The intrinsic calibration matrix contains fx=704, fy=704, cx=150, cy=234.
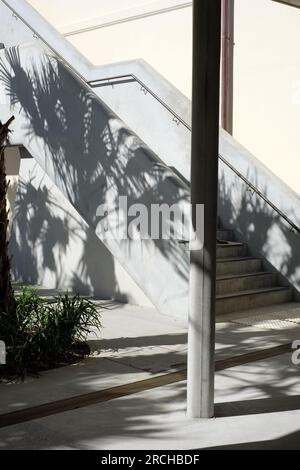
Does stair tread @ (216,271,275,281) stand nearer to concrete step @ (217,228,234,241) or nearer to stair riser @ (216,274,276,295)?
stair riser @ (216,274,276,295)

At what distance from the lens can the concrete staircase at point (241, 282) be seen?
9273 mm

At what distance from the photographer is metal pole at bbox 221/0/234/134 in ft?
38.4

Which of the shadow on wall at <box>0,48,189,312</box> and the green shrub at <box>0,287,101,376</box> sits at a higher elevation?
the shadow on wall at <box>0,48,189,312</box>

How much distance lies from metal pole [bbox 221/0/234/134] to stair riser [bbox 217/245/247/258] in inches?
94.1

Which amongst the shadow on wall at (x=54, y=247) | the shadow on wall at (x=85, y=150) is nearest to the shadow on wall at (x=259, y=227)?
the shadow on wall at (x=85, y=150)

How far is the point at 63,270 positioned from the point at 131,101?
3.08 metres

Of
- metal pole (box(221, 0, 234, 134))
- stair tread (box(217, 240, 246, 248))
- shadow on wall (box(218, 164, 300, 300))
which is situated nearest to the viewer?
shadow on wall (box(218, 164, 300, 300))

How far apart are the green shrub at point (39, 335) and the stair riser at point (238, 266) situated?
9.98ft

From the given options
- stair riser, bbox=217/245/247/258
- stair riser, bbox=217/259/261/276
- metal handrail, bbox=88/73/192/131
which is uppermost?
metal handrail, bbox=88/73/192/131

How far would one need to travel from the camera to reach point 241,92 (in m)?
11.8

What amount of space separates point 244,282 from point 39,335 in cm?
400

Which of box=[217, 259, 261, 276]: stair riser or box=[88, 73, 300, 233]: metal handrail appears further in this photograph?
box=[88, 73, 300, 233]: metal handrail

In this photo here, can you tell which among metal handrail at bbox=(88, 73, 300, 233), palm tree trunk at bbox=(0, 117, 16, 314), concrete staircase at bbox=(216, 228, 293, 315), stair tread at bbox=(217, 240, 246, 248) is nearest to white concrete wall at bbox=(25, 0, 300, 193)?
metal handrail at bbox=(88, 73, 300, 233)

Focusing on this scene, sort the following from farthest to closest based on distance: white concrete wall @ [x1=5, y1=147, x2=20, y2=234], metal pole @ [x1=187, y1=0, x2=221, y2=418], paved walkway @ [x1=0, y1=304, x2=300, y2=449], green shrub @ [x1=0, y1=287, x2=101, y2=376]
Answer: white concrete wall @ [x1=5, y1=147, x2=20, y2=234]
green shrub @ [x1=0, y1=287, x2=101, y2=376]
metal pole @ [x1=187, y1=0, x2=221, y2=418]
paved walkway @ [x1=0, y1=304, x2=300, y2=449]
